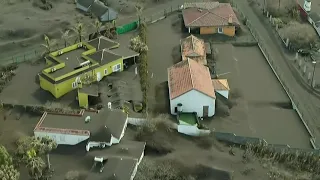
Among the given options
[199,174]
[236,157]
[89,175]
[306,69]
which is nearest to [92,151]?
[89,175]

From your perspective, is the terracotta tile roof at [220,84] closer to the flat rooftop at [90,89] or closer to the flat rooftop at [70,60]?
the flat rooftop at [90,89]

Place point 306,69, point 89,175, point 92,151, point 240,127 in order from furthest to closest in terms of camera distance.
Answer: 1. point 306,69
2. point 240,127
3. point 92,151
4. point 89,175

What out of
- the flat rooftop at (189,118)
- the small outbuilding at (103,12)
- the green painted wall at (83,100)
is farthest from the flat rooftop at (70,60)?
the small outbuilding at (103,12)

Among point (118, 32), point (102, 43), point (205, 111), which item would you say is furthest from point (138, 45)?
point (205, 111)

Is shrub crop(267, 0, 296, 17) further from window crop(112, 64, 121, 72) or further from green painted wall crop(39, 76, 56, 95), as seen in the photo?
green painted wall crop(39, 76, 56, 95)

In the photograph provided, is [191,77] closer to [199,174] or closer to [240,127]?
[240,127]
